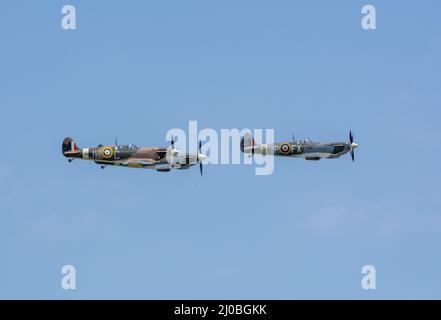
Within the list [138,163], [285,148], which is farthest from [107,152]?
[285,148]

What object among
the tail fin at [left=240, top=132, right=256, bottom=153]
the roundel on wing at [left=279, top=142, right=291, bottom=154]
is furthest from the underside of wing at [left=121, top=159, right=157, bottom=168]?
the roundel on wing at [left=279, top=142, right=291, bottom=154]

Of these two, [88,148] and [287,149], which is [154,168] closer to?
[88,148]

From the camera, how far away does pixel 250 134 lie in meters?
173

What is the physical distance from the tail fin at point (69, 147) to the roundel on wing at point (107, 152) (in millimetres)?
4318

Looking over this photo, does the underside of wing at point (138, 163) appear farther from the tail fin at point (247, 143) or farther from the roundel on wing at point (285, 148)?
the roundel on wing at point (285, 148)

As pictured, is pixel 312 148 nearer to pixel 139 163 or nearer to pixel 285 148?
pixel 285 148

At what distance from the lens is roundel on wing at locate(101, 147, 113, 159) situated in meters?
156
